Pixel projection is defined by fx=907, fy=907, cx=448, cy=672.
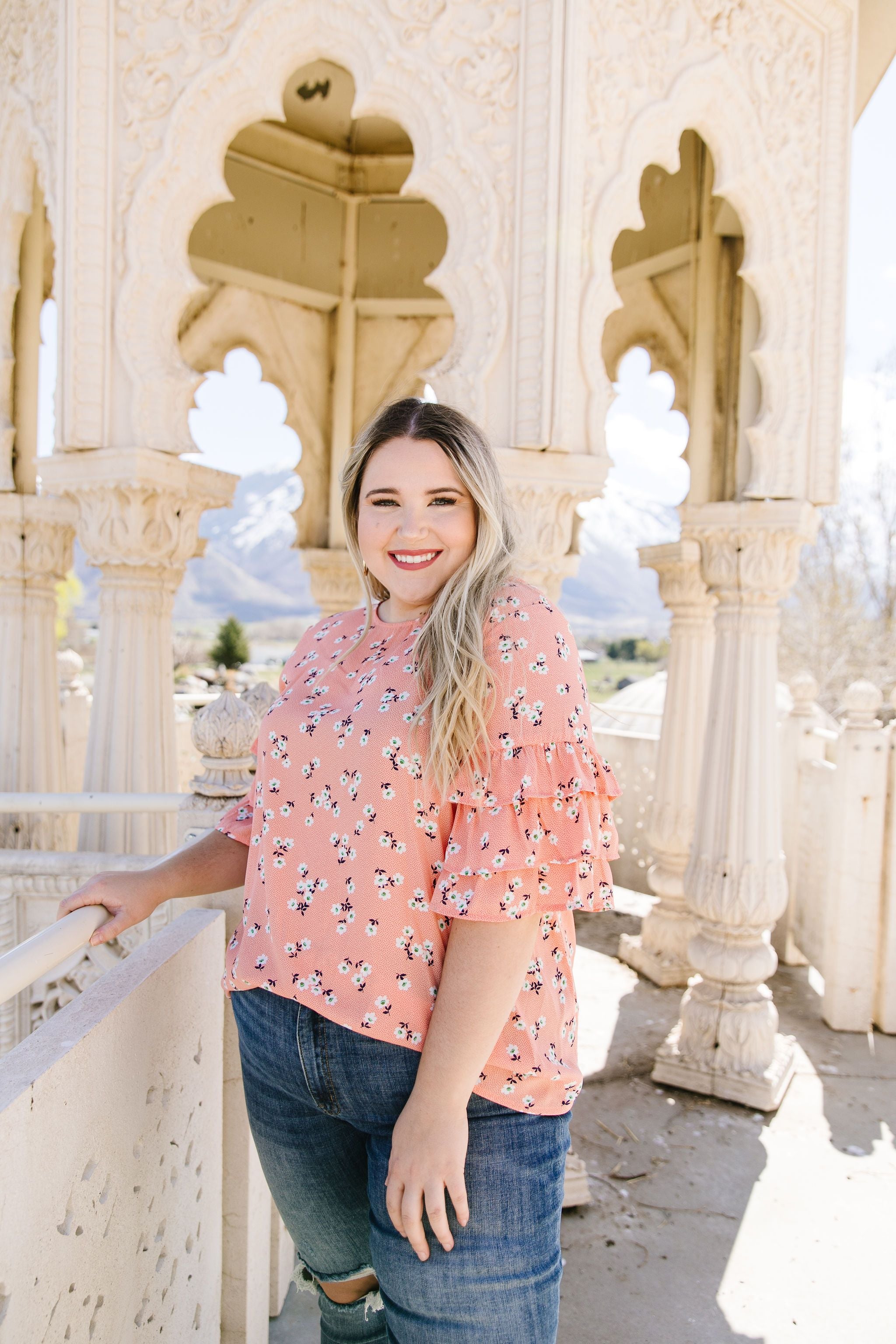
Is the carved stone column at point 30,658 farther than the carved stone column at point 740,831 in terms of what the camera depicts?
Yes

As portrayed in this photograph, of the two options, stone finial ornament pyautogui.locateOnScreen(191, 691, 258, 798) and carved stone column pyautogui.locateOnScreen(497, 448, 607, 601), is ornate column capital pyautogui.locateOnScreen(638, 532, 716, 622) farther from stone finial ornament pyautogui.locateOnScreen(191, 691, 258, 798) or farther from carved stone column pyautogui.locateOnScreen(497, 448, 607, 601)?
stone finial ornament pyautogui.locateOnScreen(191, 691, 258, 798)

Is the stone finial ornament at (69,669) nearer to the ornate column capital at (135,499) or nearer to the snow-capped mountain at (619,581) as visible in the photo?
the ornate column capital at (135,499)

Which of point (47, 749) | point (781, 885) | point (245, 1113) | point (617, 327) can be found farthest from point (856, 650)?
point (245, 1113)

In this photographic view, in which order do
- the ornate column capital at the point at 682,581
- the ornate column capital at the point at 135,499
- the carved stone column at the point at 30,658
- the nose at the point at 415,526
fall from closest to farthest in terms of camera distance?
the nose at the point at 415,526, the ornate column capital at the point at 135,499, the carved stone column at the point at 30,658, the ornate column capital at the point at 682,581

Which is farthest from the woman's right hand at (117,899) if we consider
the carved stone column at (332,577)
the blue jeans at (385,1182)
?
the carved stone column at (332,577)

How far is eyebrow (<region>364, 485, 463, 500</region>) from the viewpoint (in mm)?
1428

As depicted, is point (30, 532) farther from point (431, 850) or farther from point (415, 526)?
point (431, 850)

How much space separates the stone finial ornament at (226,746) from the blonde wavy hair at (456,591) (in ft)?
2.73

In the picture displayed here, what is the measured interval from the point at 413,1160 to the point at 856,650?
67.6 ft

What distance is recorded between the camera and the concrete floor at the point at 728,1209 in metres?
2.92

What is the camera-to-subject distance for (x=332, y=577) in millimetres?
6520


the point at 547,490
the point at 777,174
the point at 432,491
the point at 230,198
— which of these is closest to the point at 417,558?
the point at 432,491

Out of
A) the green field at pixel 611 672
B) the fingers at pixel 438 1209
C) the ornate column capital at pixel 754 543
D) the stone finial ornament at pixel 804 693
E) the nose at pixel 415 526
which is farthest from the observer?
the green field at pixel 611 672

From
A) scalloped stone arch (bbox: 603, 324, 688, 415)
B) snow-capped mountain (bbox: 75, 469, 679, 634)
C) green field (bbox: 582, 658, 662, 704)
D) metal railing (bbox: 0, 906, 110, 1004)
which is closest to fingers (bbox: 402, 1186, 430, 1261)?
metal railing (bbox: 0, 906, 110, 1004)
